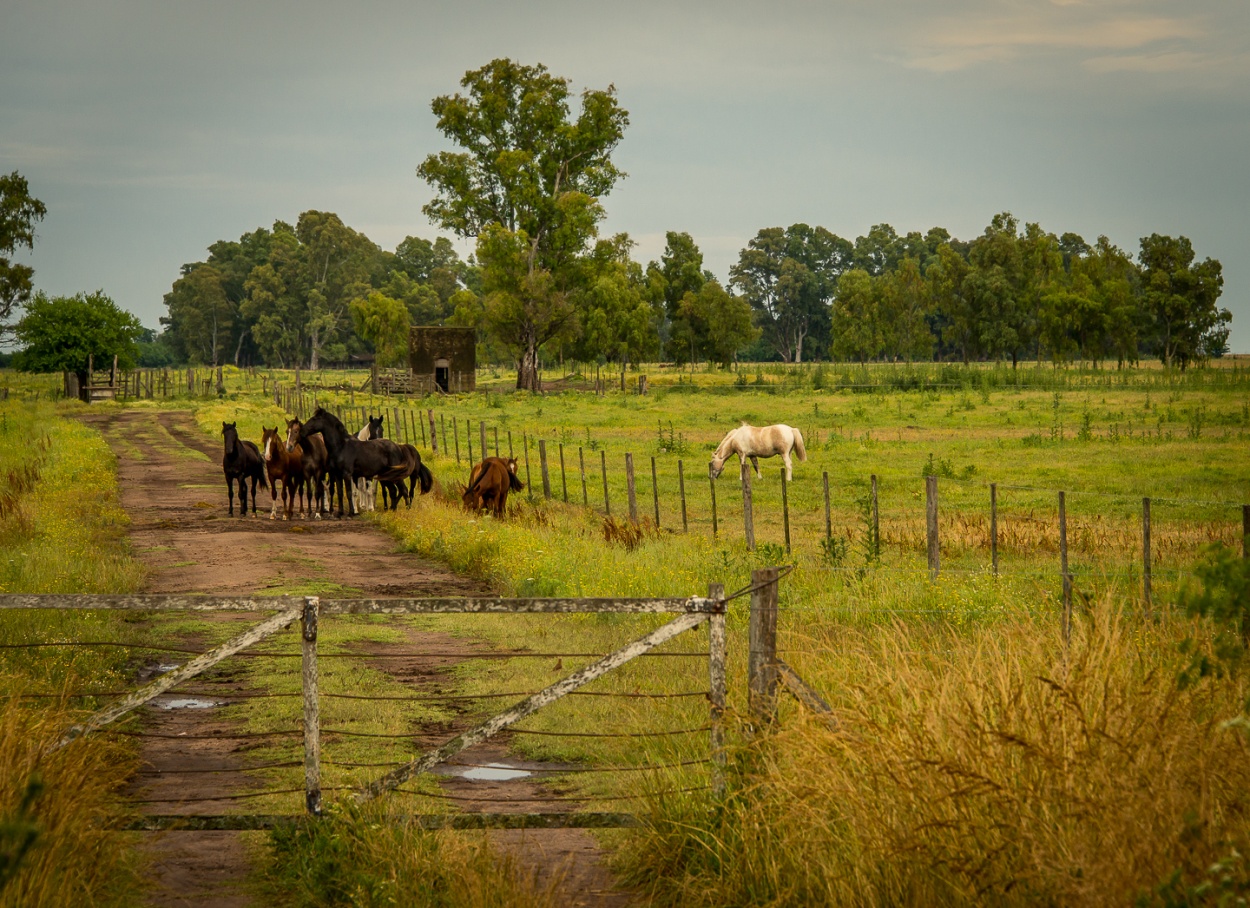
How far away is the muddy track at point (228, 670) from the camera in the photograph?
7.07 metres

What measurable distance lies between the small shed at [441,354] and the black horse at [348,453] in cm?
5203

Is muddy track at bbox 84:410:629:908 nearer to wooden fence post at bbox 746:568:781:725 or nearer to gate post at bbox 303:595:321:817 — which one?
gate post at bbox 303:595:321:817

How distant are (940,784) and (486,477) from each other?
17.6 m

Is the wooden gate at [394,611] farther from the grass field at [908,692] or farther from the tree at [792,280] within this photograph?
the tree at [792,280]

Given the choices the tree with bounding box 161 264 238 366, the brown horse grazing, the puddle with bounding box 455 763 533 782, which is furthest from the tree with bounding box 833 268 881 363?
the puddle with bounding box 455 763 533 782

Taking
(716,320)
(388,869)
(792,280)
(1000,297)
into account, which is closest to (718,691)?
(388,869)

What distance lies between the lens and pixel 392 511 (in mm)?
24953

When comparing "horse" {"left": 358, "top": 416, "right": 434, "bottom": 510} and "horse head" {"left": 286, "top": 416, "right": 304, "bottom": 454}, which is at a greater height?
"horse head" {"left": 286, "top": 416, "right": 304, "bottom": 454}

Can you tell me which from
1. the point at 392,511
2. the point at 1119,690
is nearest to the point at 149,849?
the point at 1119,690

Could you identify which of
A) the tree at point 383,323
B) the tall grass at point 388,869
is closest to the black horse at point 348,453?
the tall grass at point 388,869

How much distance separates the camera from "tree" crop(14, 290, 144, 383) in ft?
232

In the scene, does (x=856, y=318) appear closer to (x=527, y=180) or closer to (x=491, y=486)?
(x=527, y=180)

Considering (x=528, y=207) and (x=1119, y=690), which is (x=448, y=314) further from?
(x=1119, y=690)

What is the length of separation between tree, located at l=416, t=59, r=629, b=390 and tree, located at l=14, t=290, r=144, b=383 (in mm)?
20341
